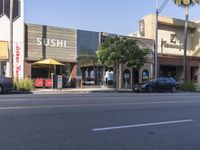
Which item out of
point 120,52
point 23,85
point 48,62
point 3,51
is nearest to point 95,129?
point 23,85

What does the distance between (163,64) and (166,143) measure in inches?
1478

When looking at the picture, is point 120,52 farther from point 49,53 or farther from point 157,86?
point 49,53

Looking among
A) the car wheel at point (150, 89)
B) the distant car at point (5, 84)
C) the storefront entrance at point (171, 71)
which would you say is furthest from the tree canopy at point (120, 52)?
the storefront entrance at point (171, 71)

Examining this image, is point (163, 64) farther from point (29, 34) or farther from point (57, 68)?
point (29, 34)

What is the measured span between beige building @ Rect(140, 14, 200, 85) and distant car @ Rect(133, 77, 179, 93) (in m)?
7.66

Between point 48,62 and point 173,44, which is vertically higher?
point 173,44

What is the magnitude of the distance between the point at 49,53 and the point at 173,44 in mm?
17775

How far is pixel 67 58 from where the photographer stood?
38.0 m

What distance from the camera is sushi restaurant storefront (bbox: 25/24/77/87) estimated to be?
3550cm

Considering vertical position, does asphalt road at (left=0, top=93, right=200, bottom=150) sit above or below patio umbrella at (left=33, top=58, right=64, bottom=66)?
below

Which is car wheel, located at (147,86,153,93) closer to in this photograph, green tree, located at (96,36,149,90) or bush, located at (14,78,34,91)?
green tree, located at (96,36,149,90)

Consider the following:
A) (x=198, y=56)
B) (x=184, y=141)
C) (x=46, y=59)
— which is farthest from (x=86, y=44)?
(x=184, y=141)

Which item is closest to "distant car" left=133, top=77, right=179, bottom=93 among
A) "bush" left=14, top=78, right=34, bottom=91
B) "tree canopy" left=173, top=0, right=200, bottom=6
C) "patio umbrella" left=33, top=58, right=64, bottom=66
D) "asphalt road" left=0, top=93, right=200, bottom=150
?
"patio umbrella" left=33, top=58, right=64, bottom=66

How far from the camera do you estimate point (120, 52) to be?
3616cm
